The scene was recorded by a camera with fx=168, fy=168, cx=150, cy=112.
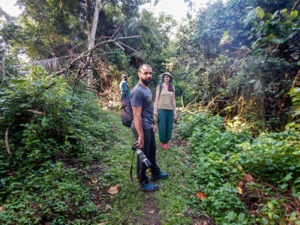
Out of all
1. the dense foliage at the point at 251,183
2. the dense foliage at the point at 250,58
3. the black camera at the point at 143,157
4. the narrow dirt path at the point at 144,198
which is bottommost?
the narrow dirt path at the point at 144,198

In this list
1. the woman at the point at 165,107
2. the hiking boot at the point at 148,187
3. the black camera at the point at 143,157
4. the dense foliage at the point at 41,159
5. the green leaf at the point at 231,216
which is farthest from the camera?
the woman at the point at 165,107

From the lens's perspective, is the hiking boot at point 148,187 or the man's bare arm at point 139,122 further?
the hiking boot at point 148,187

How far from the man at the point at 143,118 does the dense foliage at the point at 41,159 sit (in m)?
0.92

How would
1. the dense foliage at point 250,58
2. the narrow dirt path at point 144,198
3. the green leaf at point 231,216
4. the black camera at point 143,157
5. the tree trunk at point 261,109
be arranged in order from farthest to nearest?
1. the tree trunk at point 261,109
2. the dense foliage at point 250,58
3. the black camera at point 143,157
4. the narrow dirt path at point 144,198
5. the green leaf at point 231,216

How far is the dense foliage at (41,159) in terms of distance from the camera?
2.01 metres

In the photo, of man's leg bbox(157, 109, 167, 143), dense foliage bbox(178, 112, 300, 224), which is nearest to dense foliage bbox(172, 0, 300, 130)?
dense foliage bbox(178, 112, 300, 224)

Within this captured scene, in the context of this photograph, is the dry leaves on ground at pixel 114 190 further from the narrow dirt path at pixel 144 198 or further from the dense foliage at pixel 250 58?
the dense foliage at pixel 250 58

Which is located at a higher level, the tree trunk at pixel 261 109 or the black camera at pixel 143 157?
the tree trunk at pixel 261 109

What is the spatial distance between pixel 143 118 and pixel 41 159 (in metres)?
1.74

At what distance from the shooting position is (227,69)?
672 centimetres

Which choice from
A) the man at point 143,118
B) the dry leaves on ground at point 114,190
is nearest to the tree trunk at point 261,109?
the man at point 143,118

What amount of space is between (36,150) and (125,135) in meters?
3.31

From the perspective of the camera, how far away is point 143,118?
109 inches

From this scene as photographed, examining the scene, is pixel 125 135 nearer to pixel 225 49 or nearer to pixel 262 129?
pixel 262 129
